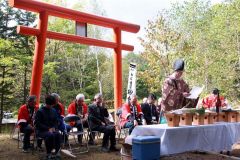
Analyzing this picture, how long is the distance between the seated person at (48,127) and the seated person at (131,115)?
7.34 ft

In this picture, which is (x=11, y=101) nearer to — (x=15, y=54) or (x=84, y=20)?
(x=15, y=54)

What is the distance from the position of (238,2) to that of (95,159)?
1844 centimetres

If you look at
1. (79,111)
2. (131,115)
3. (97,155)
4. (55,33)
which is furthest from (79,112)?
(55,33)

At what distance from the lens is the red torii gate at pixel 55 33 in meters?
8.53

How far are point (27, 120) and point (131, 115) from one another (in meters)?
2.58

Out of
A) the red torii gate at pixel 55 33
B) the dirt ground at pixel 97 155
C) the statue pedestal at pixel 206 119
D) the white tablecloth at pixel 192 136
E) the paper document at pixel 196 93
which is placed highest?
the red torii gate at pixel 55 33

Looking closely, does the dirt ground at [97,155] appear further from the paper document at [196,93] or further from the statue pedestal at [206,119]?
the paper document at [196,93]

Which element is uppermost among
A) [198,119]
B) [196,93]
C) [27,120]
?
[196,93]

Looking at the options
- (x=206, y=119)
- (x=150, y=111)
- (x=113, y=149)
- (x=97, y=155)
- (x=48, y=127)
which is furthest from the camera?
(x=150, y=111)

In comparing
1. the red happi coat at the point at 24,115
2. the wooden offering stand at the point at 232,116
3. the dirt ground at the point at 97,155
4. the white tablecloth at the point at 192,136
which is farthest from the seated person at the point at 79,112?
the wooden offering stand at the point at 232,116

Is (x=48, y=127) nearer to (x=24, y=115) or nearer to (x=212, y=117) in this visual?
(x=24, y=115)

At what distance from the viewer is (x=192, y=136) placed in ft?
17.4

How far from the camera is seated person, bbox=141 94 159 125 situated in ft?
31.1

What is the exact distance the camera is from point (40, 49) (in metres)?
8.74
